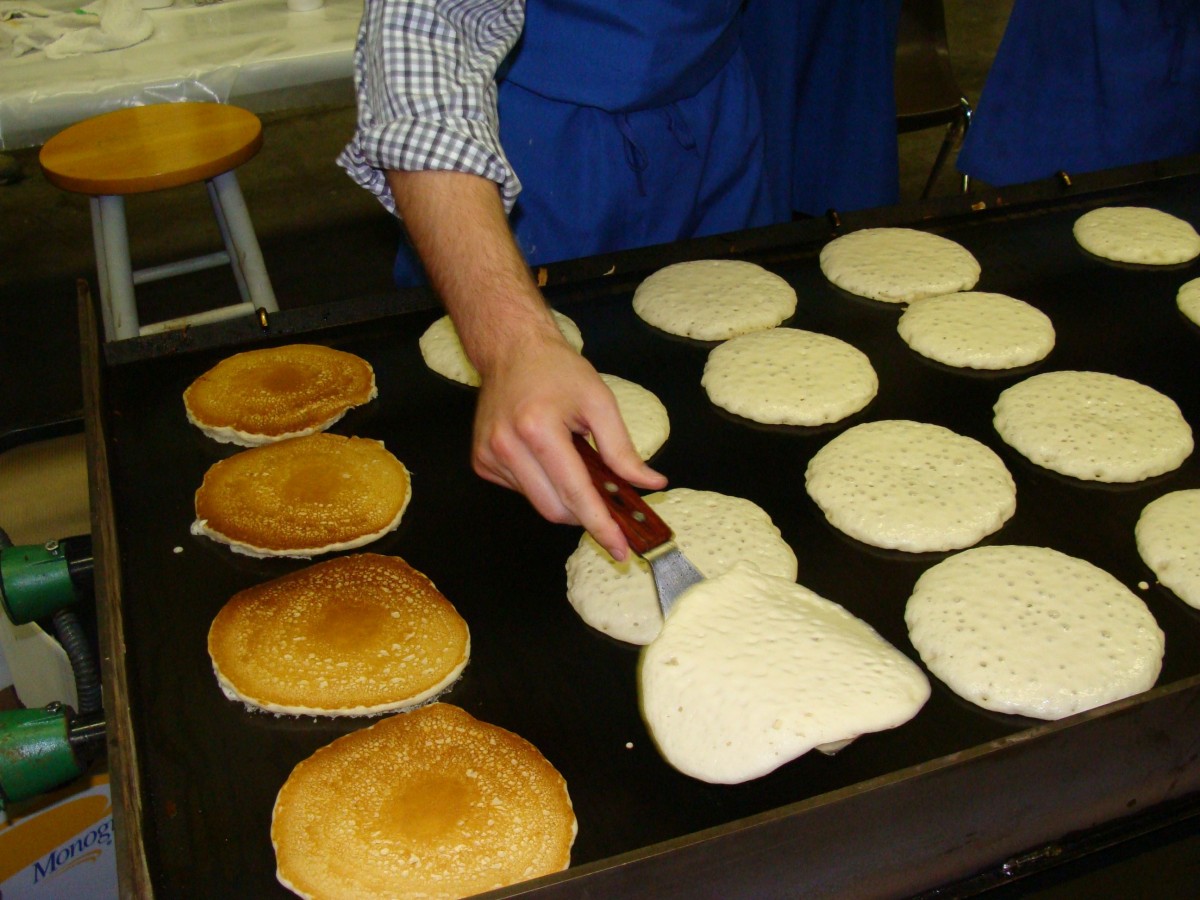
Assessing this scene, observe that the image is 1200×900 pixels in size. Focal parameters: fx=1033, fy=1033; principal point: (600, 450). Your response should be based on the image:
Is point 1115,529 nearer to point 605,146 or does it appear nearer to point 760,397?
point 760,397

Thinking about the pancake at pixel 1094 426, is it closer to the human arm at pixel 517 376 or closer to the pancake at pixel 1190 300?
the pancake at pixel 1190 300

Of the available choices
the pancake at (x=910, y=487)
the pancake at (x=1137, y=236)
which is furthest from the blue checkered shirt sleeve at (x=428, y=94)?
the pancake at (x=1137, y=236)

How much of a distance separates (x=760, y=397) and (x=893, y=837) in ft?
3.01

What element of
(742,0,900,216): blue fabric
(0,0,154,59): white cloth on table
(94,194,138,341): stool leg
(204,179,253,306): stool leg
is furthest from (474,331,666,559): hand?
(0,0,154,59): white cloth on table

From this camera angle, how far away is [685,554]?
5.04 ft

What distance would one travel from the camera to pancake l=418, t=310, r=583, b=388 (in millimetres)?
1867

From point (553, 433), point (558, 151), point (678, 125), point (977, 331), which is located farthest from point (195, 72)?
point (553, 433)

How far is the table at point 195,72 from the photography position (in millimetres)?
3330

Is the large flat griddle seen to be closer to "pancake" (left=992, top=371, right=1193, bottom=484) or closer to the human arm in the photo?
"pancake" (left=992, top=371, right=1193, bottom=484)

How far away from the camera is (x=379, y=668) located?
4.46ft

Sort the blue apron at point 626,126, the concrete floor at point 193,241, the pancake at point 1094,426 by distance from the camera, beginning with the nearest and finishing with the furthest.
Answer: the pancake at point 1094,426 < the blue apron at point 626,126 < the concrete floor at point 193,241

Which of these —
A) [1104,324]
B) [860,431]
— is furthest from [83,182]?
[1104,324]

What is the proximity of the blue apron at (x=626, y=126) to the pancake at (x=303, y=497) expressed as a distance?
0.64 m

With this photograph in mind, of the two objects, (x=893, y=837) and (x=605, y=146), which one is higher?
(x=605, y=146)
